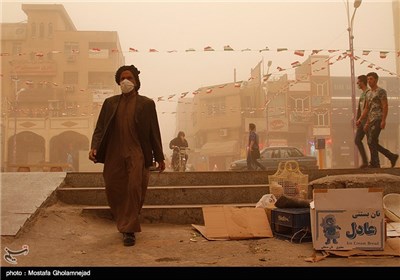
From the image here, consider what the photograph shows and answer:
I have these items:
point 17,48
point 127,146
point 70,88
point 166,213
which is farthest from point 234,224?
point 17,48

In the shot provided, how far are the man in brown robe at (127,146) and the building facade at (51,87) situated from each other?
1063 inches

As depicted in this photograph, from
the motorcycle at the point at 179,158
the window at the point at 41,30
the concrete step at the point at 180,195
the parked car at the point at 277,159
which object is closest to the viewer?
the concrete step at the point at 180,195

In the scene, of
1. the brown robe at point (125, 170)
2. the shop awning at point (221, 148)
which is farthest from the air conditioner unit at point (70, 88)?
the brown robe at point (125, 170)

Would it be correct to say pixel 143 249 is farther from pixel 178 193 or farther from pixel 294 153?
pixel 294 153

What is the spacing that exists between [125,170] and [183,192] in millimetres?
1861

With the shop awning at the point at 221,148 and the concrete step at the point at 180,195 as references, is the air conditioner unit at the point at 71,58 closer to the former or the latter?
the shop awning at the point at 221,148

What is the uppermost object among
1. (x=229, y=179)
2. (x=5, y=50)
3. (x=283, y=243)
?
(x=5, y=50)

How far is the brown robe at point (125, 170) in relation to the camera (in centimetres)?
444

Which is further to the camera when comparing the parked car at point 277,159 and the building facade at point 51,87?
the building facade at point 51,87

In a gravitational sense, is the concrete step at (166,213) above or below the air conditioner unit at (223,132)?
below

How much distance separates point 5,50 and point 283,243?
42139 mm
